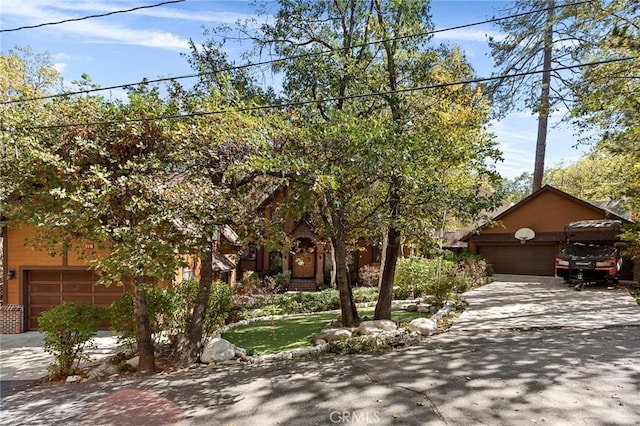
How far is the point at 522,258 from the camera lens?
22062mm

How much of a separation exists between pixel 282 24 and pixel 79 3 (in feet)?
16.9

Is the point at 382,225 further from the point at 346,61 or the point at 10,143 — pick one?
the point at 10,143

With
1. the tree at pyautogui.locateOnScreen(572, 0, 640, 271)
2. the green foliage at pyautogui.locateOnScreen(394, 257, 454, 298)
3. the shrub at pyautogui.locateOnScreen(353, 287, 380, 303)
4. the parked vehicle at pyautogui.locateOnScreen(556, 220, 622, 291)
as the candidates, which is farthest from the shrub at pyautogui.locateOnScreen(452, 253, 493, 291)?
the tree at pyautogui.locateOnScreen(572, 0, 640, 271)

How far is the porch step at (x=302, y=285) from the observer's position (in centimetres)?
1997

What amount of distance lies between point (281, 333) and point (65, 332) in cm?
508

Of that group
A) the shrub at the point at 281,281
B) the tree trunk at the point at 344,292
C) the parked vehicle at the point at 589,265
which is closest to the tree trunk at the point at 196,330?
the tree trunk at the point at 344,292

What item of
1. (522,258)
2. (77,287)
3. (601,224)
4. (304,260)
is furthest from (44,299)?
(522,258)

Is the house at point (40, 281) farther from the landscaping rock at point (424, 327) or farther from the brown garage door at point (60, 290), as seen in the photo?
the landscaping rock at point (424, 327)

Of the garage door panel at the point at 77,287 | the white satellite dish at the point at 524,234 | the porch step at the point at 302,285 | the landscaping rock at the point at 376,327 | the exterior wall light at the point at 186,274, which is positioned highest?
the white satellite dish at the point at 524,234

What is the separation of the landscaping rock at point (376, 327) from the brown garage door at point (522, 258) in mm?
15907

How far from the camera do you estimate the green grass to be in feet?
29.9

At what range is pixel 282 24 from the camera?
34.2 ft

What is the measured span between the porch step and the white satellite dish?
11788 mm

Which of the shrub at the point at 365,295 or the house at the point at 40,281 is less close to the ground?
the house at the point at 40,281
